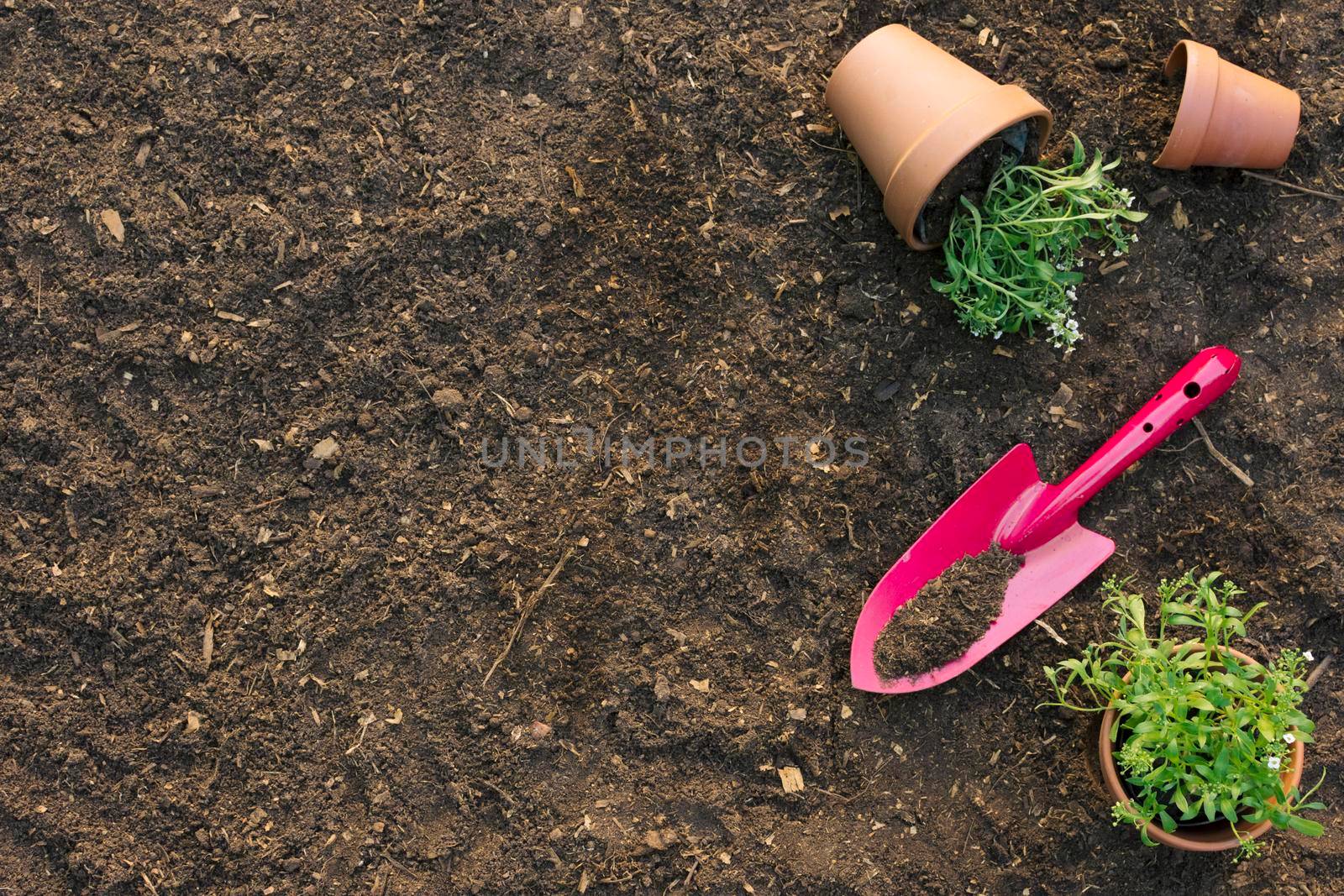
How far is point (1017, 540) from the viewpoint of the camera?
2.34m

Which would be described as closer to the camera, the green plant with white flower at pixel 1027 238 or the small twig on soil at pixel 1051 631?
the green plant with white flower at pixel 1027 238

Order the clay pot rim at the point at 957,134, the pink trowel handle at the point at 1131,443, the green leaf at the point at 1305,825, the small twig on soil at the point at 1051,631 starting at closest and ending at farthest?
the green leaf at the point at 1305,825, the clay pot rim at the point at 957,134, the pink trowel handle at the point at 1131,443, the small twig on soil at the point at 1051,631

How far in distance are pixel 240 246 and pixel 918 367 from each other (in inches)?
68.0

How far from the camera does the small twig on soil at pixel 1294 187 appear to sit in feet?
7.85

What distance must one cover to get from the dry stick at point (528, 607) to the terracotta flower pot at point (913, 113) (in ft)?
3.75

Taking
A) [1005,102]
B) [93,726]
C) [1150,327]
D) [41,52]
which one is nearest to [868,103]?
[1005,102]

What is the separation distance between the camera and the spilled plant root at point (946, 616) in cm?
229

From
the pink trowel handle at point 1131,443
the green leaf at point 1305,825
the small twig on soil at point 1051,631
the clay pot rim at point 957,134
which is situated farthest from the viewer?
the small twig on soil at point 1051,631

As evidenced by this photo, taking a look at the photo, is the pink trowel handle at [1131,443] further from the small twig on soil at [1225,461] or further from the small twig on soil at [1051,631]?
the small twig on soil at [1051,631]

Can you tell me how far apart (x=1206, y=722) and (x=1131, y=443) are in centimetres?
65

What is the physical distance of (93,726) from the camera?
2348mm

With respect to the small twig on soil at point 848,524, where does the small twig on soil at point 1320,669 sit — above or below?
below

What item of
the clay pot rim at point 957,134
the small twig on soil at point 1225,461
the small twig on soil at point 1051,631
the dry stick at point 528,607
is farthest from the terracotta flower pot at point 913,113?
the dry stick at point 528,607

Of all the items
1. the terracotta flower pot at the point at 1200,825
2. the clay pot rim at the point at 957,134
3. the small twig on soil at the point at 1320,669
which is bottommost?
the terracotta flower pot at the point at 1200,825
